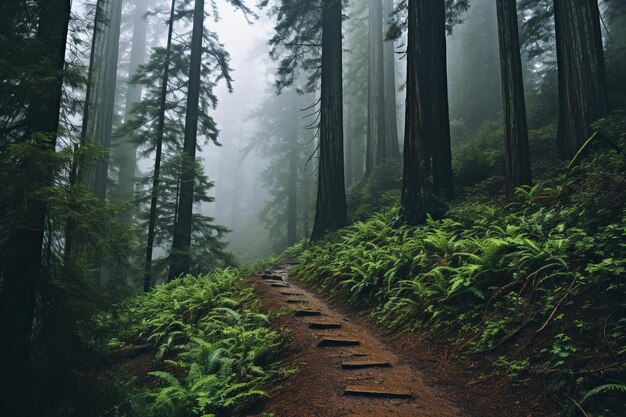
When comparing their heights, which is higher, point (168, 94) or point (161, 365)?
point (168, 94)

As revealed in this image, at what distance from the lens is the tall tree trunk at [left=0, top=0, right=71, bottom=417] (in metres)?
4.07

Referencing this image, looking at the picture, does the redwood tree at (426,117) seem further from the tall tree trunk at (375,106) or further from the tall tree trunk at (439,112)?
the tall tree trunk at (375,106)

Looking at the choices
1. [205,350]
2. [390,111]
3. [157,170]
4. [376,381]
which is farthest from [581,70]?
[157,170]

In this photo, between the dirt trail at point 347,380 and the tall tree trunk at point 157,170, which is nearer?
the dirt trail at point 347,380

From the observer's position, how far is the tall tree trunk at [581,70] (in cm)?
842

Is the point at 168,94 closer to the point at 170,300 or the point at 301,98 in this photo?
the point at 170,300

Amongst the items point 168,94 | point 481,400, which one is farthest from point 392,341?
point 168,94

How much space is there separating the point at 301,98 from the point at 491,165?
21053 millimetres

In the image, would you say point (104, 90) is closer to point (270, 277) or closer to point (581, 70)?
point (270, 277)

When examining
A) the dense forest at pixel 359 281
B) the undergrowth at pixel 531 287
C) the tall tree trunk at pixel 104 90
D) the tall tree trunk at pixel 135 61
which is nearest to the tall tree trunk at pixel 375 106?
the dense forest at pixel 359 281

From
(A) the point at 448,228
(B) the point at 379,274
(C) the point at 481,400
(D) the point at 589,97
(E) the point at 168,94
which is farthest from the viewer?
(E) the point at 168,94

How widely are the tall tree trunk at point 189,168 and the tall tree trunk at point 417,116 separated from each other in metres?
7.69

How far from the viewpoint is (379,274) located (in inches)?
281

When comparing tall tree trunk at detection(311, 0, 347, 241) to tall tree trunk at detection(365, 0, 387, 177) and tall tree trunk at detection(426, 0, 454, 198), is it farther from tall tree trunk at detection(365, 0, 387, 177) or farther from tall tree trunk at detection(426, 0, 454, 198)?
tall tree trunk at detection(365, 0, 387, 177)
